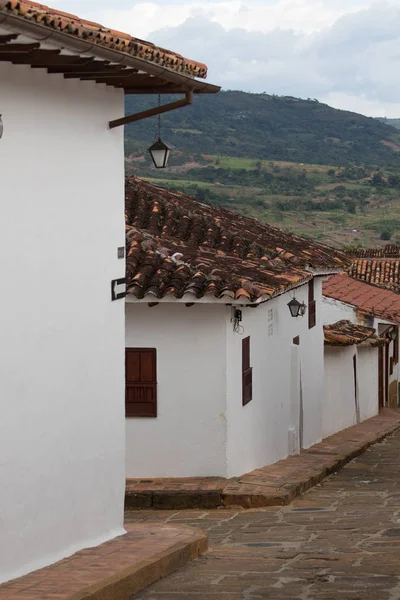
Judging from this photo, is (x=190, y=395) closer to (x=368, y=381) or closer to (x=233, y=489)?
(x=233, y=489)

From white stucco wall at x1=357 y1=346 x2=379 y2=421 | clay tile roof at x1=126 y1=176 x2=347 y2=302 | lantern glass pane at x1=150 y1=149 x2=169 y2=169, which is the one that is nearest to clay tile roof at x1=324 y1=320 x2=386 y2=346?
white stucco wall at x1=357 y1=346 x2=379 y2=421

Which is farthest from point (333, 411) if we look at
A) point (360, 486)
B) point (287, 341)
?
point (360, 486)

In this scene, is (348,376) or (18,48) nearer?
(18,48)

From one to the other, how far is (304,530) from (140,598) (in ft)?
13.0

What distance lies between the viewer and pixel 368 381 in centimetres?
2670

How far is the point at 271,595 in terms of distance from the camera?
288 inches

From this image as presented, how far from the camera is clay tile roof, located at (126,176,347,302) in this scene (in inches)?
494

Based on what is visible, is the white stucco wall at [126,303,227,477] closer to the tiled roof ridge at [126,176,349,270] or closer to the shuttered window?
the tiled roof ridge at [126,176,349,270]

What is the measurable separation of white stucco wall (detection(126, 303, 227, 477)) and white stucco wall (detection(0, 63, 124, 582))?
3706mm

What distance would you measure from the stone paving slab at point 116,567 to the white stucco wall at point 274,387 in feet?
12.3

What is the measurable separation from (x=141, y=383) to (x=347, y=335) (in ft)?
35.6

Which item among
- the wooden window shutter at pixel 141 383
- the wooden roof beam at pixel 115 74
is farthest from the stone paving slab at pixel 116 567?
the wooden roof beam at pixel 115 74

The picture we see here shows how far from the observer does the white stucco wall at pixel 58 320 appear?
721 cm

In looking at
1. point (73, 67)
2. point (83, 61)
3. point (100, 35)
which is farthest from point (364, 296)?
point (100, 35)
